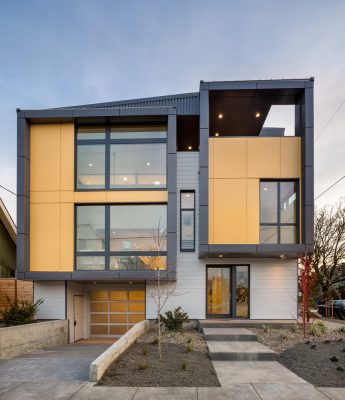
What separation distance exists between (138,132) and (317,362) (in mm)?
10027

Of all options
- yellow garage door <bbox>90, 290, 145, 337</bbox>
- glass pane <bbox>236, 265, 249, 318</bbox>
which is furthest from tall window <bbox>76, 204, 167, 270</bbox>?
yellow garage door <bbox>90, 290, 145, 337</bbox>

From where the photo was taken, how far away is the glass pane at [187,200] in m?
12.7

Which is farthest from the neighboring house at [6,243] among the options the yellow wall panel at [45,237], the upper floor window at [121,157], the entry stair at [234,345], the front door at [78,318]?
the entry stair at [234,345]

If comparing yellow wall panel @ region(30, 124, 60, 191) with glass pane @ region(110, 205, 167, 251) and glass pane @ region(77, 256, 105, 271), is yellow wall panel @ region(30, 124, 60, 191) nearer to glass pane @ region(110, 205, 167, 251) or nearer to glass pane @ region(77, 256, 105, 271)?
glass pane @ region(110, 205, 167, 251)

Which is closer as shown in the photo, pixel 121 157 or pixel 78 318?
pixel 121 157

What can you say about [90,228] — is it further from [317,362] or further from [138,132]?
[317,362]

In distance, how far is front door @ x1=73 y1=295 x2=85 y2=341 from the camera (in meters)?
13.4

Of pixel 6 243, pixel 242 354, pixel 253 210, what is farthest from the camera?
pixel 6 243

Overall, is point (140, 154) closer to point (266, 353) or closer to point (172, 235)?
point (172, 235)

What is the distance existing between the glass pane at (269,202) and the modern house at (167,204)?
4cm

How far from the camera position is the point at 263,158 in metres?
12.1

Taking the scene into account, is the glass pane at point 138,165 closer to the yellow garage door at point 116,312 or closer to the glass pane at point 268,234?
the glass pane at point 268,234

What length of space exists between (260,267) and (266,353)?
507 centimetres

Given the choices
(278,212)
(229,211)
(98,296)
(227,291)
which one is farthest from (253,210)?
(98,296)
